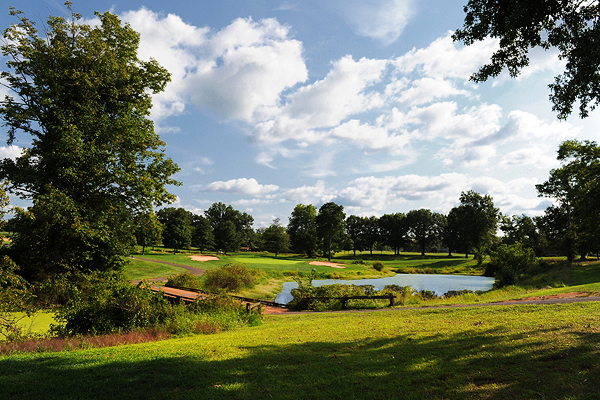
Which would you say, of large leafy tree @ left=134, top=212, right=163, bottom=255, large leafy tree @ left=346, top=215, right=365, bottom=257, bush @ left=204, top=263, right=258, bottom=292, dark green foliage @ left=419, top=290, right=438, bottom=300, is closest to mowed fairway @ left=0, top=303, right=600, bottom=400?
dark green foliage @ left=419, top=290, right=438, bottom=300

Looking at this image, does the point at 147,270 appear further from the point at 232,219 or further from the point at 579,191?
the point at 232,219

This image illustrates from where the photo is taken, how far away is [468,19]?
9.67 metres

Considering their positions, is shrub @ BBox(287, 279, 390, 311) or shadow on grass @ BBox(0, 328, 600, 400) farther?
shrub @ BBox(287, 279, 390, 311)

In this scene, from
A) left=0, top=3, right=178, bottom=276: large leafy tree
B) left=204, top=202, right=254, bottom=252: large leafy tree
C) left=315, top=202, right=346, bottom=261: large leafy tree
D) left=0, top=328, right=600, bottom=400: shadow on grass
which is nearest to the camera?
left=0, top=328, right=600, bottom=400: shadow on grass

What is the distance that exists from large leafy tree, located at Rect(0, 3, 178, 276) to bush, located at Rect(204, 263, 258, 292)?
27.7 ft

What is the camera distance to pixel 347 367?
677cm

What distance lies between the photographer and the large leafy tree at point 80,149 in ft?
61.2

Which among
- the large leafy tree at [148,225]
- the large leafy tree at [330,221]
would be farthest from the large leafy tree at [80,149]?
the large leafy tree at [330,221]

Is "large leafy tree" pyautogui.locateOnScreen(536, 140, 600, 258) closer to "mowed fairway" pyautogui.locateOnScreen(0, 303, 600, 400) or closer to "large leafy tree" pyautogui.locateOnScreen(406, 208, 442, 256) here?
"mowed fairway" pyautogui.locateOnScreen(0, 303, 600, 400)

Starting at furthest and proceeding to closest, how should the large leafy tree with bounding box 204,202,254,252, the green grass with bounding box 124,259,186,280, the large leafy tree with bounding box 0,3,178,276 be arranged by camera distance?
the large leafy tree with bounding box 204,202,254,252
the green grass with bounding box 124,259,186,280
the large leafy tree with bounding box 0,3,178,276

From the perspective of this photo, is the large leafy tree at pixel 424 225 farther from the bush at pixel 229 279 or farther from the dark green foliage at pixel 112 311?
the dark green foliage at pixel 112 311

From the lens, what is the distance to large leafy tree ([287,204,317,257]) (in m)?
84.6

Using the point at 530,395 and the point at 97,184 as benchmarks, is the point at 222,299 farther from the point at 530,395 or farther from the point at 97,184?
the point at 530,395

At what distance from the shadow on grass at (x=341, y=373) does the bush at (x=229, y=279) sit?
2080cm
